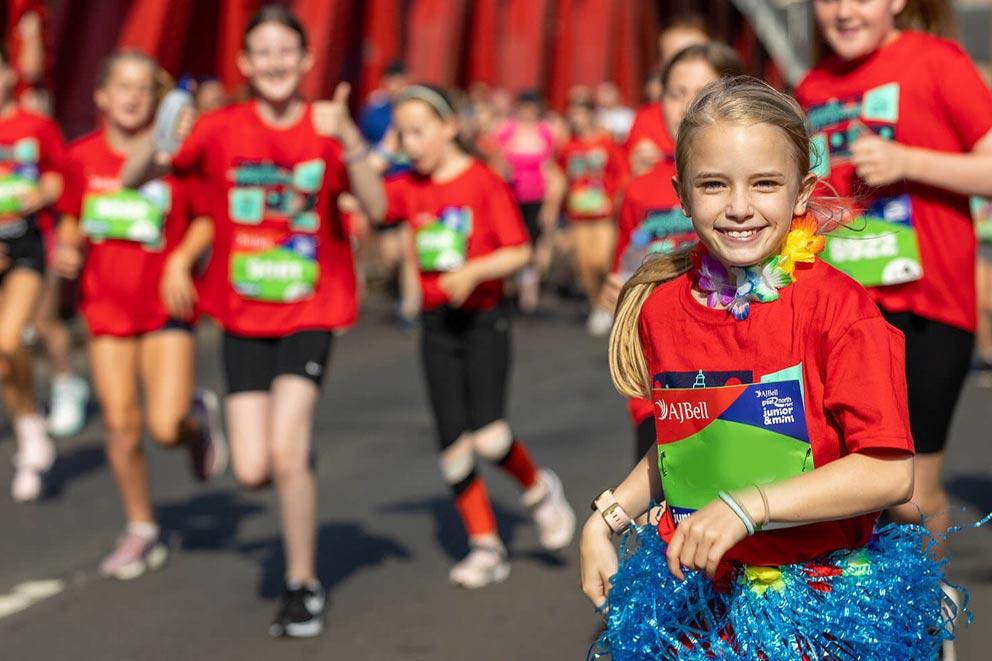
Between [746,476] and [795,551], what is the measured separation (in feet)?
0.52

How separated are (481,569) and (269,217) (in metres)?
1.57

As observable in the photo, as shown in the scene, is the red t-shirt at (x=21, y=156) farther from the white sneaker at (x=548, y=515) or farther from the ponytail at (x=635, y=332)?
the ponytail at (x=635, y=332)

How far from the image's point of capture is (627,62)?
115ft

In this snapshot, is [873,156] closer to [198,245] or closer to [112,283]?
[198,245]

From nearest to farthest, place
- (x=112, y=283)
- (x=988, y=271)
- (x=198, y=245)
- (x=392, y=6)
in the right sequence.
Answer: (x=198, y=245)
(x=112, y=283)
(x=988, y=271)
(x=392, y=6)

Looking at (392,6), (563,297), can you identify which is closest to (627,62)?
(392,6)

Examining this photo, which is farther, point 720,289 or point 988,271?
point 988,271

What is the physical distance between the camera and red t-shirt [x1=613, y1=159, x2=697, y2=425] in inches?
205

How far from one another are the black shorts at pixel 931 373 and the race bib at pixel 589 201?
10746 millimetres

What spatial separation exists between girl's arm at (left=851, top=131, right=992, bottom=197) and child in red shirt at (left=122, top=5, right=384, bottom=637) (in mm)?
2076

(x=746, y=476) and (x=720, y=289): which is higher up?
(x=720, y=289)

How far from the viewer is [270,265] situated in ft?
19.1

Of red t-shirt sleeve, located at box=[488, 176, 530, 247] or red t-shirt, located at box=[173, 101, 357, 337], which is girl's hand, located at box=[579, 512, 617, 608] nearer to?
red t-shirt, located at box=[173, 101, 357, 337]

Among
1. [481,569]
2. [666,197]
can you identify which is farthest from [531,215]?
[666,197]
